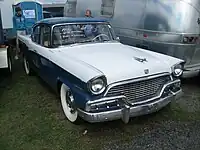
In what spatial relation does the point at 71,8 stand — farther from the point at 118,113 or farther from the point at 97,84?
the point at 118,113

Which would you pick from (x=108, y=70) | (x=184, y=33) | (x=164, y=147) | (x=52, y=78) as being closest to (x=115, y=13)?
(x=184, y=33)

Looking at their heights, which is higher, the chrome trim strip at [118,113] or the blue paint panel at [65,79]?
the blue paint panel at [65,79]

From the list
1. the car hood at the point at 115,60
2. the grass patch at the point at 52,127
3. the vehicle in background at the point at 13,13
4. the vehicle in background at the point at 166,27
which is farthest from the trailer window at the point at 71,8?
the grass patch at the point at 52,127

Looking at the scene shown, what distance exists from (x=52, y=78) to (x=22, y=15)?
20.5 ft

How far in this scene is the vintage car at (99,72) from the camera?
353 cm

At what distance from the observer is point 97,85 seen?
3525 mm

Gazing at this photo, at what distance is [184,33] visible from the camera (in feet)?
17.1

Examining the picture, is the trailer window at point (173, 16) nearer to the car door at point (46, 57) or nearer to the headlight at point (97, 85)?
the car door at point (46, 57)

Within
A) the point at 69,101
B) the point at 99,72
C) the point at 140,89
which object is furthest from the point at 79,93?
the point at 140,89

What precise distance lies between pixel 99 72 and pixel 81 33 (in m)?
1.72

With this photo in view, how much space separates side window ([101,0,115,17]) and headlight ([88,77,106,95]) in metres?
3.94

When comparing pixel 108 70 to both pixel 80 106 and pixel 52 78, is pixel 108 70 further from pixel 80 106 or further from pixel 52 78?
pixel 52 78

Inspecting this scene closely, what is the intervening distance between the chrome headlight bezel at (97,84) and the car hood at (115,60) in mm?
85

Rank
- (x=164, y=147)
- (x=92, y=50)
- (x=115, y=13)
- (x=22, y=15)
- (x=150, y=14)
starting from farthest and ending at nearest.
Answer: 1. (x=22, y=15)
2. (x=115, y=13)
3. (x=150, y=14)
4. (x=92, y=50)
5. (x=164, y=147)
